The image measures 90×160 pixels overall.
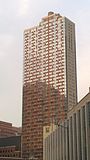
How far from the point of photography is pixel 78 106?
77812mm

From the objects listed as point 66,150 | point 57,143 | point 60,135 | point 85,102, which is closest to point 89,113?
point 85,102

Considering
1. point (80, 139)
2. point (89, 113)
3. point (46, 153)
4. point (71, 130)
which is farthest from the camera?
point (46, 153)

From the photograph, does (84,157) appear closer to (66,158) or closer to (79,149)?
(79,149)

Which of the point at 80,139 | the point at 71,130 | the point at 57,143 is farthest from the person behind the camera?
the point at 57,143

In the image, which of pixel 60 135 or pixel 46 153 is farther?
pixel 46 153

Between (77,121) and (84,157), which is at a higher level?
(77,121)

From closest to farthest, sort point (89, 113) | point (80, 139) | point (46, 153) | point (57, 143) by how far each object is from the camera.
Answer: point (89, 113) < point (80, 139) < point (57, 143) < point (46, 153)

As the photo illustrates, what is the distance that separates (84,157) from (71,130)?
12.2 m

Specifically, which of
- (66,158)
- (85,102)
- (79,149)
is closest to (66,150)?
(66,158)

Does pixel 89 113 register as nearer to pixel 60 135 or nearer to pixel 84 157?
pixel 84 157

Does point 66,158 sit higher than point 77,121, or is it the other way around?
point 77,121

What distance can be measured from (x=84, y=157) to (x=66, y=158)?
65.3 feet

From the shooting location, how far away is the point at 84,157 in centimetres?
7012

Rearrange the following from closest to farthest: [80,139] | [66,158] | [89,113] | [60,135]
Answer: [89,113] < [80,139] < [66,158] < [60,135]
